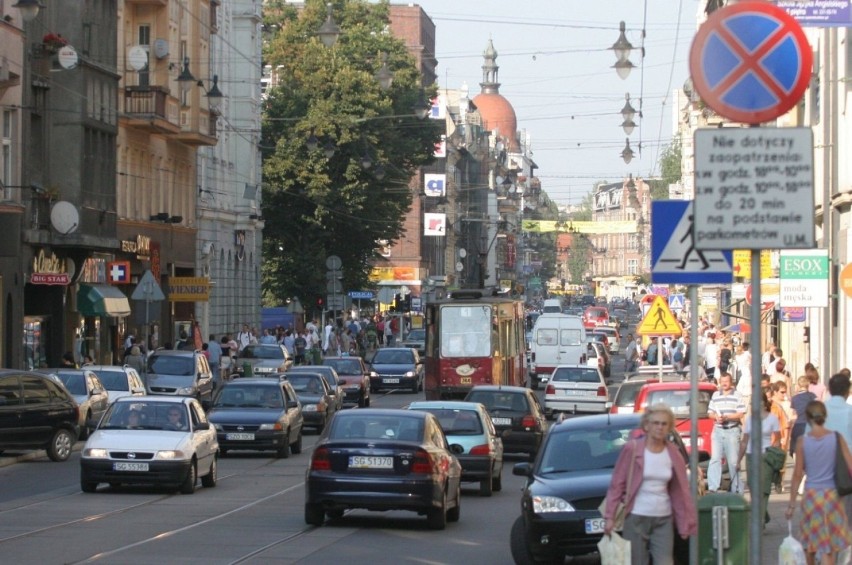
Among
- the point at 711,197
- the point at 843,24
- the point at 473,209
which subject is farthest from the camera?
the point at 473,209

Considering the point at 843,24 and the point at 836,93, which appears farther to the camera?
the point at 836,93

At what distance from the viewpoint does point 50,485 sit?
25859mm

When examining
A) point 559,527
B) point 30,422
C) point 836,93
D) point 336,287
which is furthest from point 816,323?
point 336,287

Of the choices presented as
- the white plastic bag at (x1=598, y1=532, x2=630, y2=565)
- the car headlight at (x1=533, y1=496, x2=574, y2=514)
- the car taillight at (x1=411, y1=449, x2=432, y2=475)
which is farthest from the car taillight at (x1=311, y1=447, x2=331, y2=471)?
the white plastic bag at (x1=598, y1=532, x2=630, y2=565)

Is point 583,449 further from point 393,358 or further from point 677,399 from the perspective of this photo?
point 393,358

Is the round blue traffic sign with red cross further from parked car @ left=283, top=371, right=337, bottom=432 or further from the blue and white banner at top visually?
parked car @ left=283, top=371, right=337, bottom=432

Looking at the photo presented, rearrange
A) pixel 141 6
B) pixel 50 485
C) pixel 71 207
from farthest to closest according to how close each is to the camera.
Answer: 1. pixel 141 6
2. pixel 71 207
3. pixel 50 485

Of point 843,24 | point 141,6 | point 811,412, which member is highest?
point 141,6

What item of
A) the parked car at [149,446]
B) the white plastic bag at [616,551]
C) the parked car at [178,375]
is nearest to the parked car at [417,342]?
the parked car at [178,375]

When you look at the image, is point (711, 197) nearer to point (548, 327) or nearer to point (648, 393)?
point (648, 393)

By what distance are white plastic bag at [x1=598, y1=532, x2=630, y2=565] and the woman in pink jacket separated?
11cm

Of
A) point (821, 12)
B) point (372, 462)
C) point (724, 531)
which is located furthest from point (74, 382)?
→ point (724, 531)

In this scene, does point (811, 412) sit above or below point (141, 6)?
below

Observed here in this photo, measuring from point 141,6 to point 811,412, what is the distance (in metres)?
47.0
